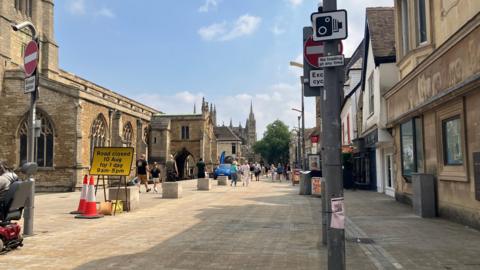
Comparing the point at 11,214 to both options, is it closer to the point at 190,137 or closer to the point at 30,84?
the point at 30,84

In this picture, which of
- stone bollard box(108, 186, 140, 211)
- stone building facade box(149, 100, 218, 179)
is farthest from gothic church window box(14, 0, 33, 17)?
stone bollard box(108, 186, 140, 211)

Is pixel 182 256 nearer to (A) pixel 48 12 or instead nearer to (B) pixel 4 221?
(B) pixel 4 221

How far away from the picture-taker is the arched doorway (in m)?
63.0

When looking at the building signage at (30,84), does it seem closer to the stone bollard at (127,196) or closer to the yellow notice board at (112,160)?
the yellow notice board at (112,160)

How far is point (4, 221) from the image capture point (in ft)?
25.5

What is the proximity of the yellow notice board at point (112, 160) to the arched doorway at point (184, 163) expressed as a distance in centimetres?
4811

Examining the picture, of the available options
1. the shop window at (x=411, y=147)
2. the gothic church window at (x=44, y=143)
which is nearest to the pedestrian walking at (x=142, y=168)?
the shop window at (x=411, y=147)

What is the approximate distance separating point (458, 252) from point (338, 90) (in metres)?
4.00

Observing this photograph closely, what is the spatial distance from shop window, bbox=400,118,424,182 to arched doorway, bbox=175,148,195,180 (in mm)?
48424

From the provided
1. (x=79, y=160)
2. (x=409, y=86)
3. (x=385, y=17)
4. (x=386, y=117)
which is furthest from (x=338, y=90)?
(x=79, y=160)

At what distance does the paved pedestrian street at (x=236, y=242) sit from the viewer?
267 inches

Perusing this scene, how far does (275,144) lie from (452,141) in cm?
9910

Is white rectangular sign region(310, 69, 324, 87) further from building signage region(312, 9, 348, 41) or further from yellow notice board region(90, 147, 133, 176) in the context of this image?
yellow notice board region(90, 147, 133, 176)

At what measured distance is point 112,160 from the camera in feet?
47.2
